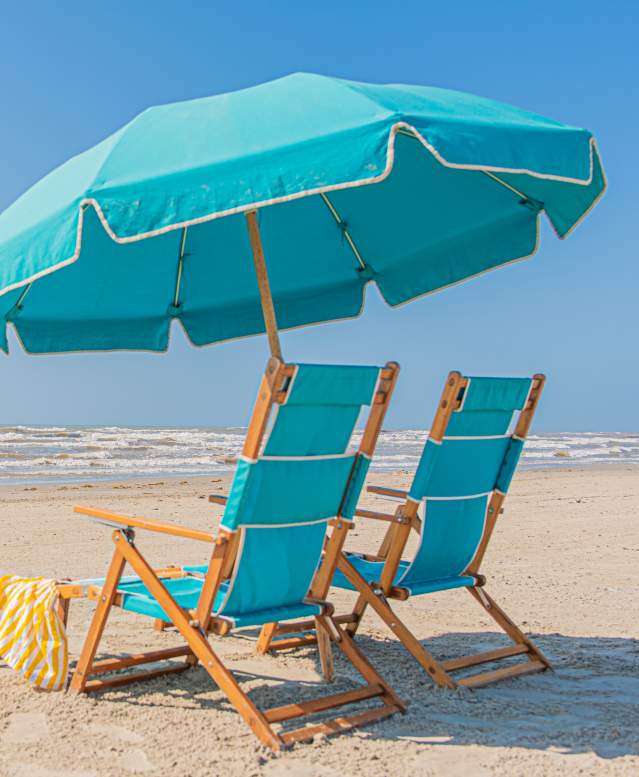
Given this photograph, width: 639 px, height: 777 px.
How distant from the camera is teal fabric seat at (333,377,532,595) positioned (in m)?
3.70

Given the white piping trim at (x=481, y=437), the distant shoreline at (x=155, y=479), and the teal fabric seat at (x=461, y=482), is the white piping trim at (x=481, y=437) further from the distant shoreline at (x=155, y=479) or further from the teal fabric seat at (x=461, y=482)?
the distant shoreline at (x=155, y=479)

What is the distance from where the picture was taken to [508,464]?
4.09 meters

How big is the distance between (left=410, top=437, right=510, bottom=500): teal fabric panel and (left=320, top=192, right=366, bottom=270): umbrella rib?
5.95ft

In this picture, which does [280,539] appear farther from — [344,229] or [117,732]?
[344,229]

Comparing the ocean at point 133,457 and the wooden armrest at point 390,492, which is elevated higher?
the wooden armrest at point 390,492

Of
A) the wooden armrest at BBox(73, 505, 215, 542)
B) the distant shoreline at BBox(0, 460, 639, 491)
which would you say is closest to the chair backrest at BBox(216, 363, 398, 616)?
the wooden armrest at BBox(73, 505, 215, 542)

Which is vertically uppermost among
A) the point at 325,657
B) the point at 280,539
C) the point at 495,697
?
the point at 280,539

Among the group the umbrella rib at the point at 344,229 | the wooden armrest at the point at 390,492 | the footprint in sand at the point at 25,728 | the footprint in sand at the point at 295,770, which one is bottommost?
the footprint in sand at the point at 25,728

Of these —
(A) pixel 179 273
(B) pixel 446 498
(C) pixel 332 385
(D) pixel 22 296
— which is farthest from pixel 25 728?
(A) pixel 179 273

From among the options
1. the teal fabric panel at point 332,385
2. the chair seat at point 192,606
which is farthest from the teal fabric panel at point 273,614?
the teal fabric panel at point 332,385

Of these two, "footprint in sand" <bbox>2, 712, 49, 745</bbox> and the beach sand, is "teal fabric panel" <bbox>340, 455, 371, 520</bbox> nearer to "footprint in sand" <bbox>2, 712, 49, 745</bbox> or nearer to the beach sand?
the beach sand

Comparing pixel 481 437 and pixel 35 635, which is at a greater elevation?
pixel 481 437

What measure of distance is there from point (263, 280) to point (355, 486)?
120cm

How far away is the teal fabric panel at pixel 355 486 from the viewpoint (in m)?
3.47
